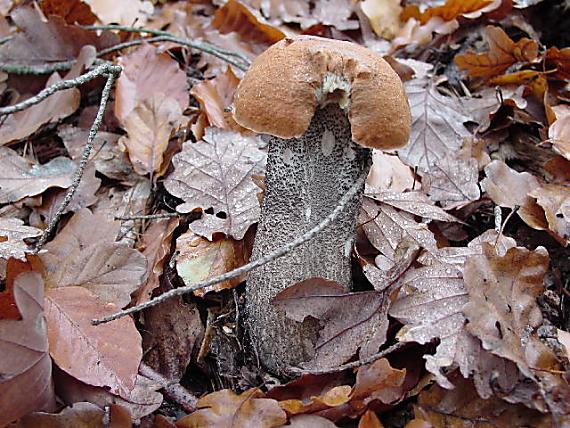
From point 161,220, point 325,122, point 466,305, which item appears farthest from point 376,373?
point 161,220

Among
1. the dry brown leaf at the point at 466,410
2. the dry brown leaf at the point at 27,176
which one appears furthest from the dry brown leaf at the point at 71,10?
the dry brown leaf at the point at 466,410

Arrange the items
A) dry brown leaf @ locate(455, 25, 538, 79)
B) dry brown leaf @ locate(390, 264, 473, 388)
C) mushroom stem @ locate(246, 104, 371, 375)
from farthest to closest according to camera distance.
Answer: dry brown leaf @ locate(455, 25, 538, 79) → mushroom stem @ locate(246, 104, 371, 375) → dry brown leaf @ locate(390, 264, 473, 388)

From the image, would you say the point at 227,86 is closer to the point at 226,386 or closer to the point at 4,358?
the point at 226,386

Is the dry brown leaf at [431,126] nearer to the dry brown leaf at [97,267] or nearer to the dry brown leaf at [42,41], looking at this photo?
the dry brown leaf at [97,267]

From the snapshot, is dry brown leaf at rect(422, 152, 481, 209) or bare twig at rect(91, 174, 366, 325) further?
dry brown leaf at rect(422, 152, 481, 209)

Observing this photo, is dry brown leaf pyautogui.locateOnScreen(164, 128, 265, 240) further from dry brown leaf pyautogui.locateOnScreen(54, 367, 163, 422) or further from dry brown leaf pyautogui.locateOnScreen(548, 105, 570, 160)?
dry brown leaf pyautogui.locateOnScreen(548, 105, 570, 160)

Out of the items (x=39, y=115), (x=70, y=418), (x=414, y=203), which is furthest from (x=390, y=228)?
(x=39, y=115)

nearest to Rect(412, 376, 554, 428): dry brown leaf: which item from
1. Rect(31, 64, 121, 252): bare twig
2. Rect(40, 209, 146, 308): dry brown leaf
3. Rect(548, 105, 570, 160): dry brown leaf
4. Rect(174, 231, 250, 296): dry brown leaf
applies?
Rect(174, 231, 250, 296): dry brown leaf

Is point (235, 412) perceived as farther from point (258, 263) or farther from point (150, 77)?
point (150, 77)
